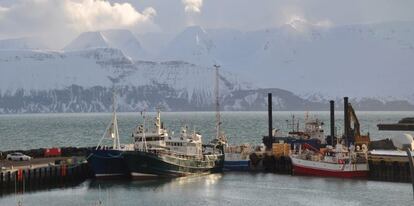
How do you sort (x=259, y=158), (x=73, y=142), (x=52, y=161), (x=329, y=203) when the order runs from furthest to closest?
1. (x=73, y=142)
2. (x=259, y=158)
3. (x=52, y=161)
4. (x=329, y=203)

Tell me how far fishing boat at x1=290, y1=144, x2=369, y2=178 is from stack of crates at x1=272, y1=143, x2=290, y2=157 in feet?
9.76

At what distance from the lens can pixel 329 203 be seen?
60.7 m

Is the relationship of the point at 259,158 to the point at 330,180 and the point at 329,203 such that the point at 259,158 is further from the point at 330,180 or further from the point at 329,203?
the point at 329,203

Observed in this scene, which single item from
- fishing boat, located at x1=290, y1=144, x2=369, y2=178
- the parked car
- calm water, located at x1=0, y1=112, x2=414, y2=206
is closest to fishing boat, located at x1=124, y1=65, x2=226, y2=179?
calm water, located at x1=0, y1=112, x2=414, y2=206

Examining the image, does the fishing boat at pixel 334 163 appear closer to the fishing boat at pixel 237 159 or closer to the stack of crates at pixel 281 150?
the stack of crates at pixel 281 150

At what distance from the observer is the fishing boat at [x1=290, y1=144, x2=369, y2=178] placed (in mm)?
74938

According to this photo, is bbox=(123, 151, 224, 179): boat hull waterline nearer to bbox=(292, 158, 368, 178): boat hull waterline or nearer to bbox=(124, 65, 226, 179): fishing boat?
bbox=(124, 65, 226, 179): fishing boat

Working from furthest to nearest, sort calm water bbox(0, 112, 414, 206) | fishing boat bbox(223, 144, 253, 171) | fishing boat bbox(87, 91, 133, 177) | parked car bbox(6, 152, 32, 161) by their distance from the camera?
fishing boat bbox(223, 144, 253, 171)
parked car bbox(6, 152, 32, 161)
fishing boat bbox(87, 91, 133, 177)
calm water bbox(0, 112, 414, 206)

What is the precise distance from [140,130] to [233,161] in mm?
11331

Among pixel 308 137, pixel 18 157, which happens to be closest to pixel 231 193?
pixel 18 157

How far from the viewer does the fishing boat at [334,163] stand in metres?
74.9

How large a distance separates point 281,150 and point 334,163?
28.1 feet

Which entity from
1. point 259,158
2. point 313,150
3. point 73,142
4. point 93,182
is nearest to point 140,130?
point 93,182

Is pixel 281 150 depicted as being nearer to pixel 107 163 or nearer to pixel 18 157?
pixel 107 163
